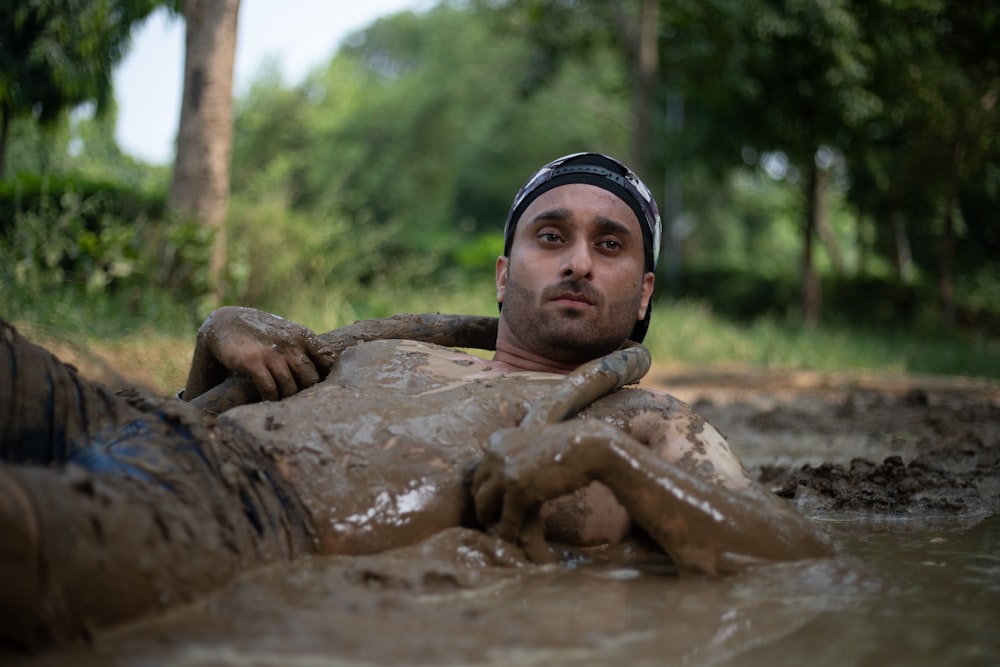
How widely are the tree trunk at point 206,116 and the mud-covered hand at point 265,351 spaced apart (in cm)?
540

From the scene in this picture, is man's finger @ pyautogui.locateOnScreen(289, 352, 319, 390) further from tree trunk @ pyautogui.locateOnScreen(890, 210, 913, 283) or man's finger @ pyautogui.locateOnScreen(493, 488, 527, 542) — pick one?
tree trunk @ pyautogui.locateOnScreen(890, 210, 913, 283)

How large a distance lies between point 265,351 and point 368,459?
63cm

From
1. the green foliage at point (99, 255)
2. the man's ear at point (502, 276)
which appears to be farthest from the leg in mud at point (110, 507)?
the green foliage at point (99, 255)

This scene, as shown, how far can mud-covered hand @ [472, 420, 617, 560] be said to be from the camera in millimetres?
2061

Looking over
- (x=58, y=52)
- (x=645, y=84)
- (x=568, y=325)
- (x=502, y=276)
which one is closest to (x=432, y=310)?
(x=58, y=52)

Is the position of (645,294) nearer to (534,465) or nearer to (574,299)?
(574,299)

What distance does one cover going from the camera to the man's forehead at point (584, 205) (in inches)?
116

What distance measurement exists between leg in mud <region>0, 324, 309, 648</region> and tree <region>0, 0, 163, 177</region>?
597 centimetres

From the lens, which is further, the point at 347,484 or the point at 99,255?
the point at 99,255

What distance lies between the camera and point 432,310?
37.4 ft

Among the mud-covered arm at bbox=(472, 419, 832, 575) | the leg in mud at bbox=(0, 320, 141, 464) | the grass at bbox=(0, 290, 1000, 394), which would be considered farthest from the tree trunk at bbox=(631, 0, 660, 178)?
the leg in mud at bbox=(0, 320, 141, 464)

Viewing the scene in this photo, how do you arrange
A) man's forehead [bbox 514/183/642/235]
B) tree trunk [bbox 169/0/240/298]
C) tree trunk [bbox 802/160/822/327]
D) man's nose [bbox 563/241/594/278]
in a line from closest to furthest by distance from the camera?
man's nose [bbox 563/241/594/278] < man's forehead [bbox 514/183/642/235] < tree trunk [bbox 169/0/240/298] < tree trunk [bbox 802/160/822/327]

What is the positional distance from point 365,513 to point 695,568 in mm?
841

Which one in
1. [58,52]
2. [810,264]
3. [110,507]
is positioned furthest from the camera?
[810,264]
